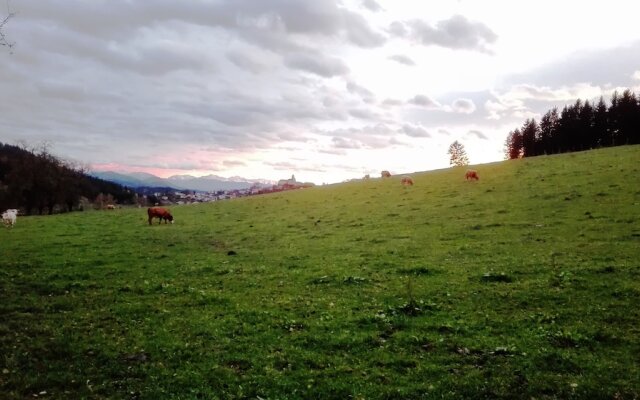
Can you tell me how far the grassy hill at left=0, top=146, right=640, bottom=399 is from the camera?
11117 millimetres

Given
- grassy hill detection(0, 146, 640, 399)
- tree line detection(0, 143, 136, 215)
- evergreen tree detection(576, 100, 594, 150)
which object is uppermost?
evergreen tree detection(576, 100, 594, 150)

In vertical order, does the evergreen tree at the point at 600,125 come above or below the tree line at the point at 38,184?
above

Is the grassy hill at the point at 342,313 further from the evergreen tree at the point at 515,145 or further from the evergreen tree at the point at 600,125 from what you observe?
the evergreen tree at the point at 515,145

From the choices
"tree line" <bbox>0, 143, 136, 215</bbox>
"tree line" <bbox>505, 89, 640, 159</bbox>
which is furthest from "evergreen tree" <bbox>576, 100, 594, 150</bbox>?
"tree line" <bbox>0, 143, 136, 215</bbox>

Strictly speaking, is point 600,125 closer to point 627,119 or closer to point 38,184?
point 627,119

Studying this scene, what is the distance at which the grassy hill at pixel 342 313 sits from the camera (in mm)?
11117

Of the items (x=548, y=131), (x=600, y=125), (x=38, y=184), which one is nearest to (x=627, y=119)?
(x=600, y=125)

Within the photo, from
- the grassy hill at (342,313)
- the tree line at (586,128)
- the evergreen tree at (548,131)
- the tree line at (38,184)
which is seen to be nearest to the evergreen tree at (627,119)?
the tree line at (586,128)

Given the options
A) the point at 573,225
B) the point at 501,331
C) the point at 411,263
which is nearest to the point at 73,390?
the point at 501,331

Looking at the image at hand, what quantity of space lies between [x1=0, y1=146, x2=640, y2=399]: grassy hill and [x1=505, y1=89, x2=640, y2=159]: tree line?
85.5 metres

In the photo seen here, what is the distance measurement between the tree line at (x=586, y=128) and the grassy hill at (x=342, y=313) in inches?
3366

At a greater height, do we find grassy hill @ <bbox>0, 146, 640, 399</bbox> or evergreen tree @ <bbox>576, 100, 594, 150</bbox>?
evergreen tree @ <bbox>576, 100, 594, 150</bbox>

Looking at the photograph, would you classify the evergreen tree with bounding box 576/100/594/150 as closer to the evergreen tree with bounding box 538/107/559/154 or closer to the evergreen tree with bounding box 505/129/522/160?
the evergreen tree with bounding box 538/107/559/154

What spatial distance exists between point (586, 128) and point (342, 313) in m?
114
